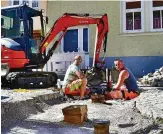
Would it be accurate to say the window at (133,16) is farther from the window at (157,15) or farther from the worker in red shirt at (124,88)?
the worker in red shirt at (124,88)

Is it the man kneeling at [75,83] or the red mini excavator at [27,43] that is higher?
the red mini excavator at [27,43]

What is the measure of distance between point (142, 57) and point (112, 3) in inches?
127

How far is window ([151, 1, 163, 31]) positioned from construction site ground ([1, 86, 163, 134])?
897 cm

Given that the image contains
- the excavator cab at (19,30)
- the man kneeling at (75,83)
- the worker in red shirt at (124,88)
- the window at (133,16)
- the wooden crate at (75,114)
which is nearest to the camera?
the wooden crate at (75,114)

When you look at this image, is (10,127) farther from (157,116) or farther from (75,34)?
(75,34)

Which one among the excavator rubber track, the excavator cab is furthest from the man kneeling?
the excavator cab

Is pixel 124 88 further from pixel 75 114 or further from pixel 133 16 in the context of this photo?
pixel 133 16

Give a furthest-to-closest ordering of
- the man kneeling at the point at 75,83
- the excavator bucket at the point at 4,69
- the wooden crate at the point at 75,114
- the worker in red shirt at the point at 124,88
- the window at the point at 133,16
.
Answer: the window at the point at 133,16
the excavator bucket at the point at 4,69
the man kneeling at the point at 75,83
the worker in red shirt at the point at 124,88
the wooden crate at the point at 75,114

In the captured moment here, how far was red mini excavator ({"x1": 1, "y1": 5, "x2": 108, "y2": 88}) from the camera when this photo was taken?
12.3 meters

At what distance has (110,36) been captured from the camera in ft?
57.9

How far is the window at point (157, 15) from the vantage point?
16.9 m

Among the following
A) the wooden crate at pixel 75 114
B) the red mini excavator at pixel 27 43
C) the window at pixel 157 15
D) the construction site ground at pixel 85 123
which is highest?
the window at pixel 157 15

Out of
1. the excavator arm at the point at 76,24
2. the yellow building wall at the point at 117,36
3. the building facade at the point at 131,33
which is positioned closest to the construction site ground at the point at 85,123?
the excavator arm at the point at 76,24

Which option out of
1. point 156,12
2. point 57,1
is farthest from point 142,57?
point 57,1
